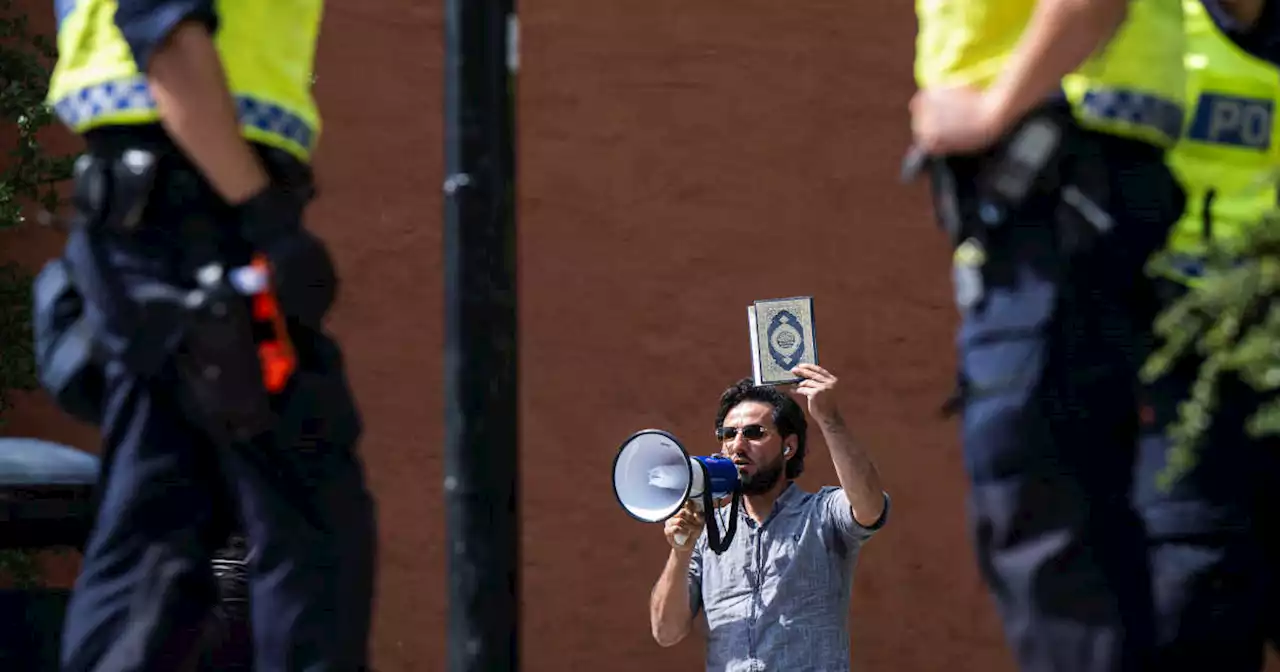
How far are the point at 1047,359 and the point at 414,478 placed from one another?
14.5 feet

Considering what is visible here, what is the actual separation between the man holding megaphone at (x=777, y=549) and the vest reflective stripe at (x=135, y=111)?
209cm

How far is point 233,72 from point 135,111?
0.14 m

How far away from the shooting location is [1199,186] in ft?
8.55

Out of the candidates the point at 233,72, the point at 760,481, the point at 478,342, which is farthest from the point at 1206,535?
the point at 760,481

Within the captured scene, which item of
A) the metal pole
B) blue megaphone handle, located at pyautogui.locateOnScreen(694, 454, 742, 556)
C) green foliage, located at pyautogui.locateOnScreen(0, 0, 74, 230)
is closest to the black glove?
the metal pole

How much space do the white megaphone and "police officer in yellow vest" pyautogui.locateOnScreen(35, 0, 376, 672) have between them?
1885 mm

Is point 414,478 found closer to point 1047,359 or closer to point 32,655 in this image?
point 32,655

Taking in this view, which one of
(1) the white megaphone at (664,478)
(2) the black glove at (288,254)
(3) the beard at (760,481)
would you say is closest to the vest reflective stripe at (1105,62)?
(2) the black glove at (288,254)

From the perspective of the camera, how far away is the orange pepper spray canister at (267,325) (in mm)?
2572

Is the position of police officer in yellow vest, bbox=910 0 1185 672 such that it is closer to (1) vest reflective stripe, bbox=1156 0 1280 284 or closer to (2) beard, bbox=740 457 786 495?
(1) vest reflective stripe, bbox=1156 0 1280 284

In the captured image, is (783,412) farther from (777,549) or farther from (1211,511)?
(1211,511)

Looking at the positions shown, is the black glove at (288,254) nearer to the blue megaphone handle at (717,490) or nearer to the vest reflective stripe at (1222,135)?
the vest reflective stripe at (1222,135)

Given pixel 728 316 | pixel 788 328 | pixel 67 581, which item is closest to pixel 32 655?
pixel 788 328

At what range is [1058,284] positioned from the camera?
7.94 feet
